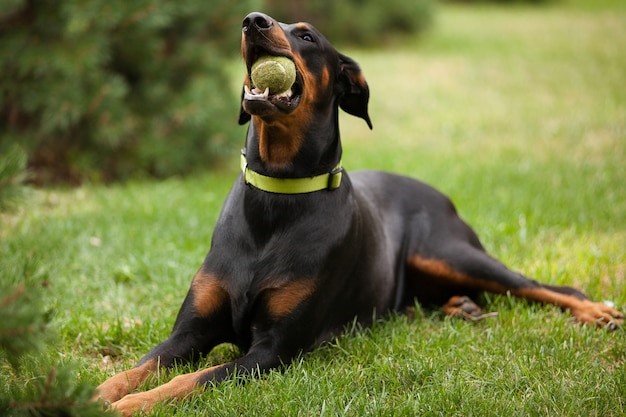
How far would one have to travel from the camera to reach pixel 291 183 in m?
3.36

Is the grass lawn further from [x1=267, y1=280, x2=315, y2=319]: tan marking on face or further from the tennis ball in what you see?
the tennis ball

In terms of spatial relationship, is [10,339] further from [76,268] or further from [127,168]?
[127,168]

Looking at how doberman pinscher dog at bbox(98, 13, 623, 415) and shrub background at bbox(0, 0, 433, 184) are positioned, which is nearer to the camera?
doberman pinscher dog at bbox(98, 13, 623, 415)

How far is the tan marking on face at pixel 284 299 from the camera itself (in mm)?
3242

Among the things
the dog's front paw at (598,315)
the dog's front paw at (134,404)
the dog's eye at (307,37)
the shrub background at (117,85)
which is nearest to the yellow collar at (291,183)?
the dog's eye at (307,37)

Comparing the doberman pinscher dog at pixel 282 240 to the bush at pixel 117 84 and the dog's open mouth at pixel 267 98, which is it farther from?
the bush at pixel 117 84

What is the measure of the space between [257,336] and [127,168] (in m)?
4.10

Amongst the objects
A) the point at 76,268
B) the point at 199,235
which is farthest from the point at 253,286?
the point at 199,235

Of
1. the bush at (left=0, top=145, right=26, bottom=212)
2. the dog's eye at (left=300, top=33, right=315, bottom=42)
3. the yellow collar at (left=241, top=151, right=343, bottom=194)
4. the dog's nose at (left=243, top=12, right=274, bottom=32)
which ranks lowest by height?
the yellow collar at (left=241, top=151, right=343, bottom=194)

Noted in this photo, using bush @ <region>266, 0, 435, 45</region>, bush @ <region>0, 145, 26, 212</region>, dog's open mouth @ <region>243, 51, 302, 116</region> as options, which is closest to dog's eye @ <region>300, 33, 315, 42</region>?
dog's open mouth @ <region>243, 51, 302, 116</region>

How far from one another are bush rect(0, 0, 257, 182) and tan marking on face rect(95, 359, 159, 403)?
3.88 meters

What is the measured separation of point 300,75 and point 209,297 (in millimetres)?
1014

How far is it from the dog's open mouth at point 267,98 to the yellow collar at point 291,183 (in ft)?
1.05

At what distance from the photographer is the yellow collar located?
3.36 metres
